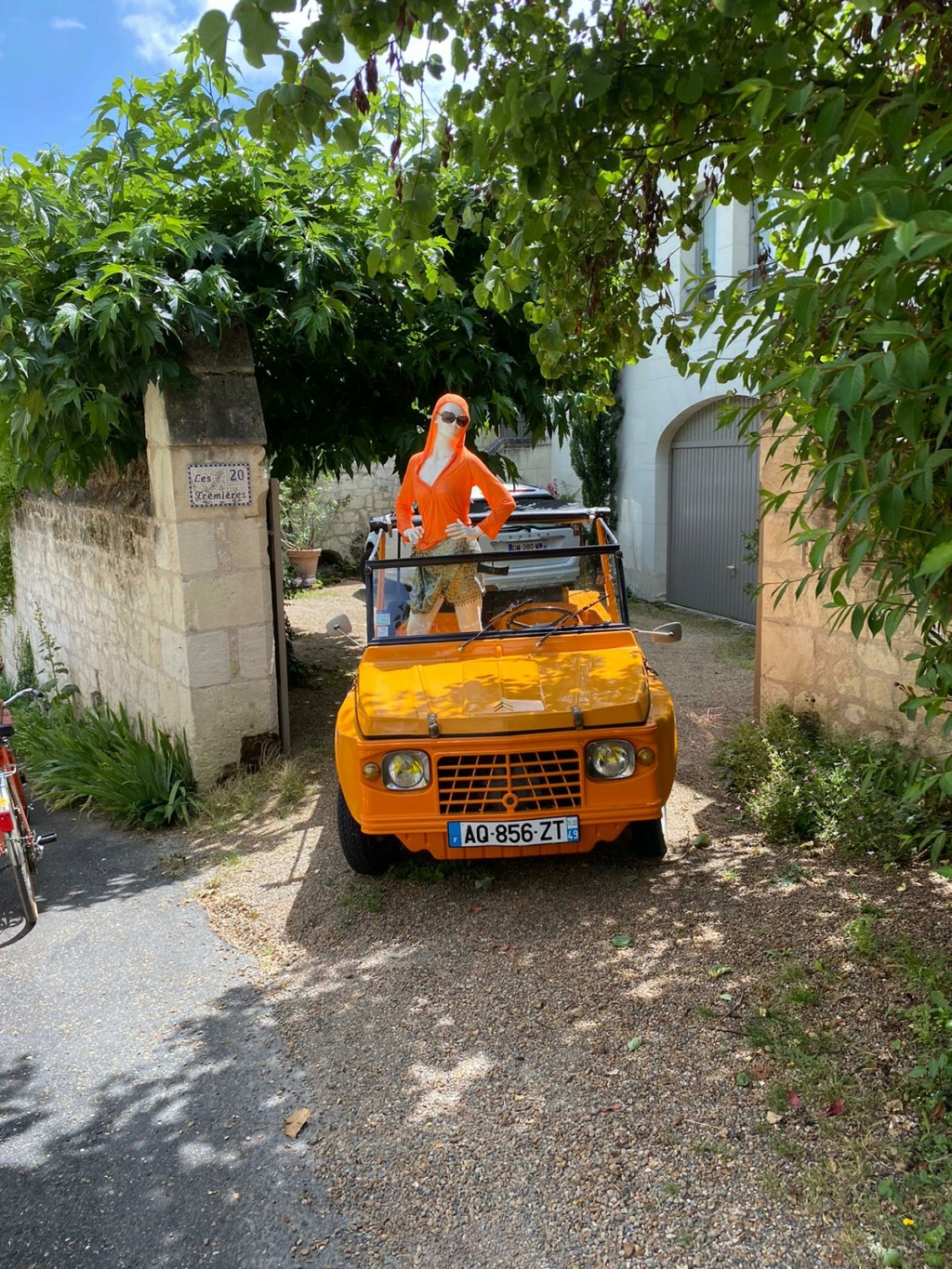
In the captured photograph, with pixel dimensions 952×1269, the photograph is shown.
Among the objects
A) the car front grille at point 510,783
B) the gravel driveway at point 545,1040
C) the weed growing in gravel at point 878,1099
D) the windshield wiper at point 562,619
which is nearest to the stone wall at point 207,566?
the gravel driveway at point 545,1040

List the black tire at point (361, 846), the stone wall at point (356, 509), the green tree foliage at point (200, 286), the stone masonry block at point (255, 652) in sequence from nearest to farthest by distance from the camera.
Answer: the black tire at point (361, 846) < the green tree foliage at point (200, 286) < the stone masonry block at point (255, 652) < the stone wall at point (356, 509)

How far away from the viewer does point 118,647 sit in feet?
27.2

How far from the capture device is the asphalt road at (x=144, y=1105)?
2766 mm

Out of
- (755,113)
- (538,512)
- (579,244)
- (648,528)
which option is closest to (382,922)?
(538,512)

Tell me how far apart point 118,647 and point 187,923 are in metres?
3.92

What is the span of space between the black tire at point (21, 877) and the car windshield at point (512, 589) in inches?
80.2

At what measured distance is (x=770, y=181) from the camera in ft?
9.26

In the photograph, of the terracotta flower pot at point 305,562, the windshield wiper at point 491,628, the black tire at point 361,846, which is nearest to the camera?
the black tire at point 361,846

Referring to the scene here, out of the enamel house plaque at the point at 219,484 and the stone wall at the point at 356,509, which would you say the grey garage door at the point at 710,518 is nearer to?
the enamel house plaque at the point at 219,484

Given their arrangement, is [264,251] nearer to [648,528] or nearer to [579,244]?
[579,244]

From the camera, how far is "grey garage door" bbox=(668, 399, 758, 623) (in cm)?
1191

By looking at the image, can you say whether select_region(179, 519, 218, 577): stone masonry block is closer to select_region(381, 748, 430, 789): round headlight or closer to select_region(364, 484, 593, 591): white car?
select_region(364, 484, 593, 591): white car

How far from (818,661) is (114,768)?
484cm

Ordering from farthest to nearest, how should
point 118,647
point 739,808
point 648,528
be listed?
point 648,528 → point 118,647 → point 739,808
